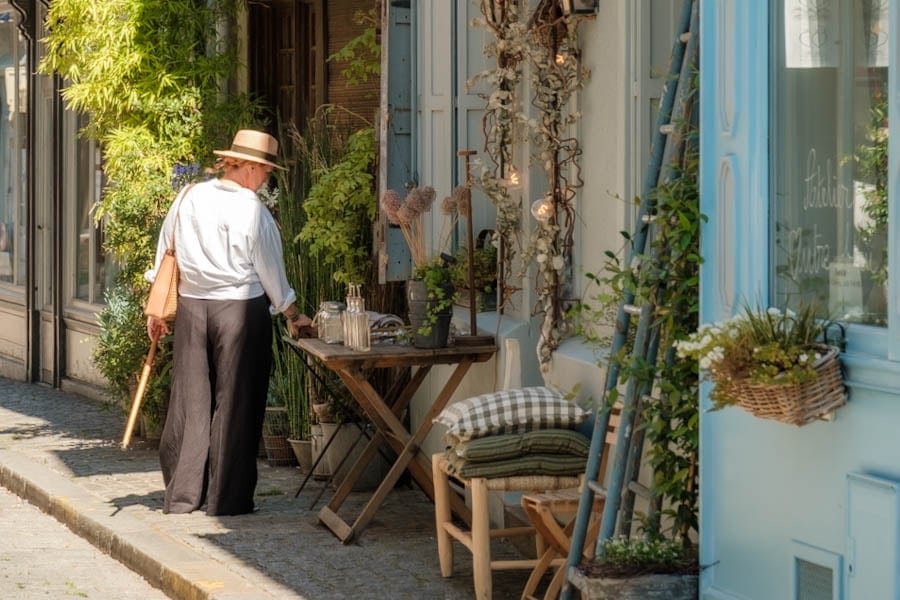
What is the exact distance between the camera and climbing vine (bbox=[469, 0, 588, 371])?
7.21m

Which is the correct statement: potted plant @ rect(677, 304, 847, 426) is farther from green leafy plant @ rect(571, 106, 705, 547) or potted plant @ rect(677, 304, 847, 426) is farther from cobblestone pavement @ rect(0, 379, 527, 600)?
cobblestone pavement @ rect(0, 379, 527, 600)

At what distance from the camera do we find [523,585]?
6953 mm

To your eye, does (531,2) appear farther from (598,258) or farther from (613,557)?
(613,557)

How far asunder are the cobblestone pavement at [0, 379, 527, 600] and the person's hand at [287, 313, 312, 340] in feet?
3.00

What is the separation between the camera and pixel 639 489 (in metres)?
5.50

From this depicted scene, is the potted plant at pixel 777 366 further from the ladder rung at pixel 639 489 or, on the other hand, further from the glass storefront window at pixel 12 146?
the glass storefront window at pixel 12 146

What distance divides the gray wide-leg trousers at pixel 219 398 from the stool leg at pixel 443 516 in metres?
1.82

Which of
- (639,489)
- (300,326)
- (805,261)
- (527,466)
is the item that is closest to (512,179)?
(300,326)

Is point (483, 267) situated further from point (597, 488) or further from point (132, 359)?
point (132, 359)

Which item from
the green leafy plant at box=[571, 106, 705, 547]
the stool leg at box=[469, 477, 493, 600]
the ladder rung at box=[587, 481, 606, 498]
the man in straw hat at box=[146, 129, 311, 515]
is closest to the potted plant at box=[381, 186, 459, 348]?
the man in straw hat at box=[146, 129, 311, 515]

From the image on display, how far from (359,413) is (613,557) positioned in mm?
4201

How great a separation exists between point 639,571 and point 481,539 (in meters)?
1.39

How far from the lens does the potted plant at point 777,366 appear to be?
4504 mm

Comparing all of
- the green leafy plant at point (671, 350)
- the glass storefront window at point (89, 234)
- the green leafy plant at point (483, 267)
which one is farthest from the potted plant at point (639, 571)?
the glass storefront window at point (89, 234)
